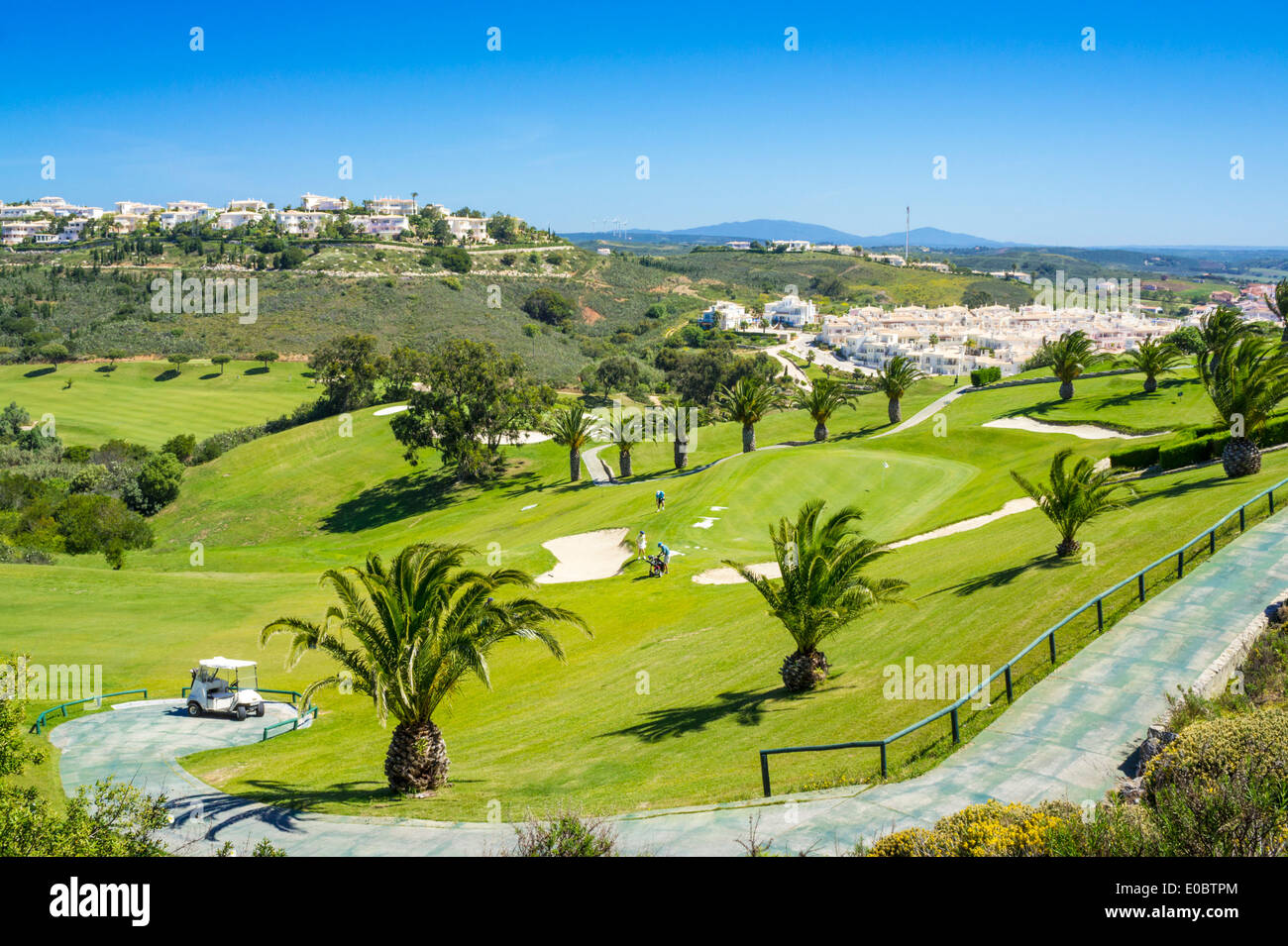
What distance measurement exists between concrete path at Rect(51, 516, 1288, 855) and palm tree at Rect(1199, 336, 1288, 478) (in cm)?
945

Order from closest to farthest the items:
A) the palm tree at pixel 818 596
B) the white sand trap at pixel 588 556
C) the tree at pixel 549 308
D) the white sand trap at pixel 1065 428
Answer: the palm tree at pixel 818 596 → the white sand trap at pixel 588 556 → the white sand trap at pixel 1065 428 → the tree at pixel 549 308

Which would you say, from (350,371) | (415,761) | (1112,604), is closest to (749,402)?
(1112,604)

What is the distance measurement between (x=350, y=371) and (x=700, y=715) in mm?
70326

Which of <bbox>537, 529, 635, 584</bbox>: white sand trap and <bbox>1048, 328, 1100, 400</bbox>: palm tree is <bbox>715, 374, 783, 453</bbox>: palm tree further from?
<bbox>1048, 328, 1100, 400</bbox>: palm tree

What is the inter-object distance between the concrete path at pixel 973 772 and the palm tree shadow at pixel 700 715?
2.69 m

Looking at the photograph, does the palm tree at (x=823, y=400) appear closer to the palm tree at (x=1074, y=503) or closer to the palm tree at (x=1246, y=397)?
the palm tree at (x=1246, y=397)

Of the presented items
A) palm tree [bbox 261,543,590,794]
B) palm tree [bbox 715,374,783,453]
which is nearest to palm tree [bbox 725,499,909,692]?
palm tree [bbox 261,543,590,794]

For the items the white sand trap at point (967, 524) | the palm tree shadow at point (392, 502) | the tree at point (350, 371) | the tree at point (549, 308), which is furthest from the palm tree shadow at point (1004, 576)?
the tree at point (549, 308)

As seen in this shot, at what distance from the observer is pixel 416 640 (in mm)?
15594

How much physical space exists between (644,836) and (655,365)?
116931 millimetres

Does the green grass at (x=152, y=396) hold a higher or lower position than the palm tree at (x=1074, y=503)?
higher

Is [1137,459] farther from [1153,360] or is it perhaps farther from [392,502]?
[392,502]

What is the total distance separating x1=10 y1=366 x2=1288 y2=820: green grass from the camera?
15711mm

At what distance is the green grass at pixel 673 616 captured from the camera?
15711 mm
